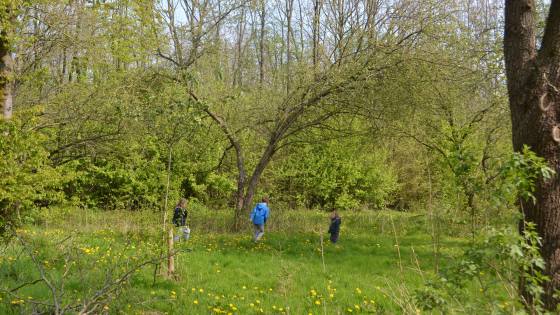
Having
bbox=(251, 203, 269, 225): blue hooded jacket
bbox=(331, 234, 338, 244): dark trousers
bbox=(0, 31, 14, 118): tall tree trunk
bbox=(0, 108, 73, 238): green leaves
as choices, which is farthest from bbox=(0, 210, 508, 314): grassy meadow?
bbox=(0, 31, 14, 118): tall tree trunk

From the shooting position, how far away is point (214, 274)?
6289 mm

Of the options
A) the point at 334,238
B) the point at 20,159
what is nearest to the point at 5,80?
the point at 20,159

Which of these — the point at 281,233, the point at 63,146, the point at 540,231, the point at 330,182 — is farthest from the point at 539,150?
the point at 330,182

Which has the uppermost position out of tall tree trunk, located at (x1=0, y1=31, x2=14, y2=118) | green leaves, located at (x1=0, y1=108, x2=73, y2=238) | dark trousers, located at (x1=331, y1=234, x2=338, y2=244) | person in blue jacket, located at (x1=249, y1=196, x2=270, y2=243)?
tall tree trunk, located at (x1=0, y1=31, x2=14, y2=118)

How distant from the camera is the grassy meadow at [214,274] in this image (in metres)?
3.97

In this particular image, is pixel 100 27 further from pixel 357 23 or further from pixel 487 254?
pixel 487 254

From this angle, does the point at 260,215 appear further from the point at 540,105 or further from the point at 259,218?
the point at 540,105

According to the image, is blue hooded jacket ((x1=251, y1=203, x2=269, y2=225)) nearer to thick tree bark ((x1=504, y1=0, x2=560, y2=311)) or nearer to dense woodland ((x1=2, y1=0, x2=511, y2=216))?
dense woodland ((x1=2, y1=0, x2=511, y2=216))

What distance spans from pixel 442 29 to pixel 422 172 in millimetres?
12309

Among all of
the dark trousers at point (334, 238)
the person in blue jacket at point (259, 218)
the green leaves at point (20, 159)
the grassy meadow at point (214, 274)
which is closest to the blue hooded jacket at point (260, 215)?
the person in blue jacket at point (259, 218)

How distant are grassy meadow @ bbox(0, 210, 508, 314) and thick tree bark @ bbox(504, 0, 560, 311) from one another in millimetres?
821

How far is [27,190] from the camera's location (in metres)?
6.68

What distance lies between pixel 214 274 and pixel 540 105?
5273mm

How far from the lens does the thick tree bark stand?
3605 mm
